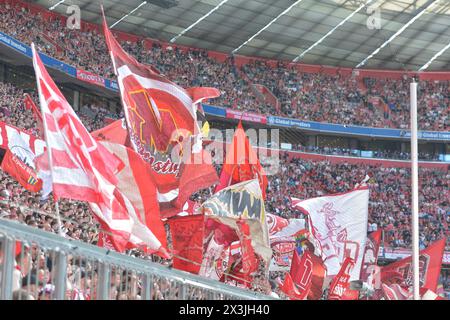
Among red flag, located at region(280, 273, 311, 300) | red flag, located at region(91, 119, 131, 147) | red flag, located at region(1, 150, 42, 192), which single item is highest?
red flag, located at region(91, 119, 131, 147)

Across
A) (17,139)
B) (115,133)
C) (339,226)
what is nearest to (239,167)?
(115,133)

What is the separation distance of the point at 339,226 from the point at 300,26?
23.5 m

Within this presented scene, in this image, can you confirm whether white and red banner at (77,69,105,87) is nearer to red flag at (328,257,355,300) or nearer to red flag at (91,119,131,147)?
red flag at (91,119,131,147)

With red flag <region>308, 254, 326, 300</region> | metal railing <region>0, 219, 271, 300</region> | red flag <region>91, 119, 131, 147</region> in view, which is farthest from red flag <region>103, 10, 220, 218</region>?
metal railing <region>0, 219, 271, 300</region>

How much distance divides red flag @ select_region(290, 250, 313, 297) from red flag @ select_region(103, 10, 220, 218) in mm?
4072

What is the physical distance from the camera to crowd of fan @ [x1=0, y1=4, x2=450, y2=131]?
39.2m

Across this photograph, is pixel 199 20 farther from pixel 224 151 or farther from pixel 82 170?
pixel 82 170

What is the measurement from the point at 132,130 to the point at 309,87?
115 ft

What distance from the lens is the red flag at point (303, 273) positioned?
18.1 meters

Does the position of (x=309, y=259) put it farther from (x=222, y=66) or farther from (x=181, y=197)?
(x=222, y=66)

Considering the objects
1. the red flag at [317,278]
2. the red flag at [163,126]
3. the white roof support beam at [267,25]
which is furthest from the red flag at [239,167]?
the white roof support beam at [267,25]

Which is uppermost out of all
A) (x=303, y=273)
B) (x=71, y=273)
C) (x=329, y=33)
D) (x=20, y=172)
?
(x=329, y=33)

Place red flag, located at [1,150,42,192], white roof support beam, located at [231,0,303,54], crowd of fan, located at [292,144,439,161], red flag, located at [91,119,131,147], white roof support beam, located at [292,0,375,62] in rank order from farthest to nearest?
crowd of fan, located at [292,144,439,161], white roof support beam, located at [292,0,375,62], white roof support beam, located at [231,0,303,54], red flag, located at [91,119,131,147], red flag, located at [1,150,42,192]

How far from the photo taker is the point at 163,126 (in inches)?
561
